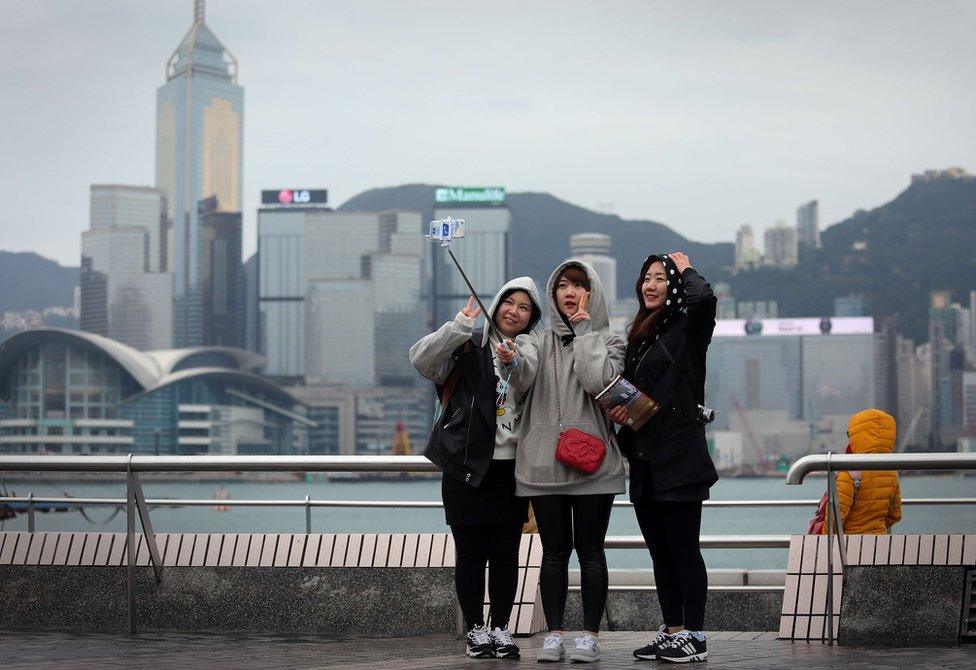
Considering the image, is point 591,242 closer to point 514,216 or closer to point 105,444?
point 514,216

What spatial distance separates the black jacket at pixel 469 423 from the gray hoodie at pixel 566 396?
13cm

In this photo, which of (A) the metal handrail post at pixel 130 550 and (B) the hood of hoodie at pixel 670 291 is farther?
(A) the metal handrail post at pixel 130 550

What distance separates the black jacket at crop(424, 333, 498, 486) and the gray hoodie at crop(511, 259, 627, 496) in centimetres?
13

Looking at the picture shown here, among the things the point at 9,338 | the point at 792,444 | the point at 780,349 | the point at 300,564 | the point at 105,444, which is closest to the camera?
the point at 300,564

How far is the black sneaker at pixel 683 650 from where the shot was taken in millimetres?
5148

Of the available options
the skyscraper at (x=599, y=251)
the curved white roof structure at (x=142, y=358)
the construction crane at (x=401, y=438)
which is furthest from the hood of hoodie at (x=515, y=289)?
the skyscraper at (x=599, y=251)

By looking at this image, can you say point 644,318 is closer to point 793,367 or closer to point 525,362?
point 525,362

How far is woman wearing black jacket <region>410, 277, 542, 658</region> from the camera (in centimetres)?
539

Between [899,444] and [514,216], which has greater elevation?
[514,216]

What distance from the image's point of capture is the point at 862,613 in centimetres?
578

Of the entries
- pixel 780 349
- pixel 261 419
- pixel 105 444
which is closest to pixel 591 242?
pixel 780 349

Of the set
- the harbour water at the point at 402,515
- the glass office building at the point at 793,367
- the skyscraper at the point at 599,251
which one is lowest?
the harbour water at the point at 402,515

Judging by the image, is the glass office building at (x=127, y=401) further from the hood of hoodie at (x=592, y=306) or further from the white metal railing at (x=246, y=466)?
the hood of hoodie at (x=592, y=306)

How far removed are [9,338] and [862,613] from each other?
139276 mm
